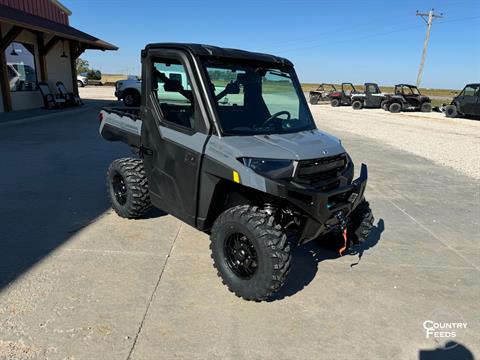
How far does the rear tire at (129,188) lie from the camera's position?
425cm

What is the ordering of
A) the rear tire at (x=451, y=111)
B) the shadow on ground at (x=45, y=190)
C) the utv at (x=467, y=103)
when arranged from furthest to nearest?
the rear tire at (x=451, y=111) → the utv at (x=467, y=103) → the shadow on ground at (x=45, y=190)

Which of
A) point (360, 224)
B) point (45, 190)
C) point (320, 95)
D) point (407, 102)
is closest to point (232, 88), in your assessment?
point (360, 224)

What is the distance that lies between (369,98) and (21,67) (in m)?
21.7

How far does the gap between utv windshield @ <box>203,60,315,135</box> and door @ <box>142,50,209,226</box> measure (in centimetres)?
22

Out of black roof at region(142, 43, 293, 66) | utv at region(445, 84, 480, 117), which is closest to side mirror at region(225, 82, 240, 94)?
black roof at region(142, 43, 293, 66)

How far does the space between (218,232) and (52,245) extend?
189 centimetres

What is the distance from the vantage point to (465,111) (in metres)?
21.0

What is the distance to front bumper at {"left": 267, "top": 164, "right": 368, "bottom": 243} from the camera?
9.37ft

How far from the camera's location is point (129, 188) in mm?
4254

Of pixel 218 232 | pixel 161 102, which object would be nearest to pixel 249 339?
pixel 218 232

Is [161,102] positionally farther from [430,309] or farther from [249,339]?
[430,309]

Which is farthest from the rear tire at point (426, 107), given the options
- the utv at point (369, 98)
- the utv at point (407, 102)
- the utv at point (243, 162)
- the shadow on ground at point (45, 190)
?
the utv at point (243, 162)

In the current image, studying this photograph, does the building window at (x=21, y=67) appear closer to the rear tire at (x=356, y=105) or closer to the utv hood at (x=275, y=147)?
the utv hood at (x=275, y=147)

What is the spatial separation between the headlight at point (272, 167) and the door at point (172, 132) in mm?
506
